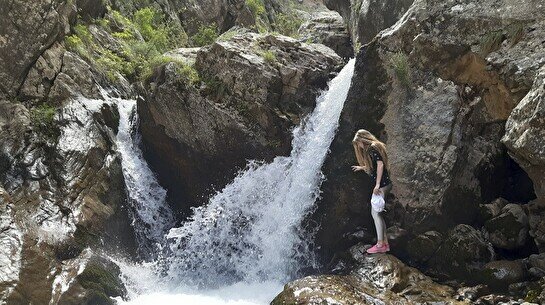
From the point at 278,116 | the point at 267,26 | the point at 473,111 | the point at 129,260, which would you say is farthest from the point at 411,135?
the point at 267,26

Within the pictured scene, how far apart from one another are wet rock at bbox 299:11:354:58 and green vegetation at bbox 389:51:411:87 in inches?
396

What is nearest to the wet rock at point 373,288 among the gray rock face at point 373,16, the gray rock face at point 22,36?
the gray rock face at point 22,36

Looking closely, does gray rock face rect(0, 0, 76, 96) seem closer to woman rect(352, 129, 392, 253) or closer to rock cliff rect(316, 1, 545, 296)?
rock cliff rect(316, 1, 545, 296)

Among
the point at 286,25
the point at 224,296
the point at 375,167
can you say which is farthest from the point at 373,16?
the point at 286,25

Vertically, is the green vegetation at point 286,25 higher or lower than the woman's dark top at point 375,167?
higher

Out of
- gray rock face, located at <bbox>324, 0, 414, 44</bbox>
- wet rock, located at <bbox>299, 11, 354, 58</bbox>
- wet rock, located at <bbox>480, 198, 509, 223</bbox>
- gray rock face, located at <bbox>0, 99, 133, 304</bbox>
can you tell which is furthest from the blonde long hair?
wet rock, located at <bbox>299, 11, 354, 58</bbox>

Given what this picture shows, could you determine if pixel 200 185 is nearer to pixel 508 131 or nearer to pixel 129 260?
Answer: pixel 129 260

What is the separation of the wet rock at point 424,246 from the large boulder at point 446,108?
0.15m

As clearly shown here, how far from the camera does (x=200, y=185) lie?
1328 centimetres

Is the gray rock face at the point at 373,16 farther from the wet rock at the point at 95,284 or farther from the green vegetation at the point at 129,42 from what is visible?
the wet rock at the point at 95,284

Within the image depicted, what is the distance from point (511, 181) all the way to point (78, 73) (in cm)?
1222

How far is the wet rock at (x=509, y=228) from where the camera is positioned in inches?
322

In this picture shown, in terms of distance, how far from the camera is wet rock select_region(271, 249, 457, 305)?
7324 millimetres

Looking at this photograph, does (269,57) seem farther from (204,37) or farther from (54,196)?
(204,37)
